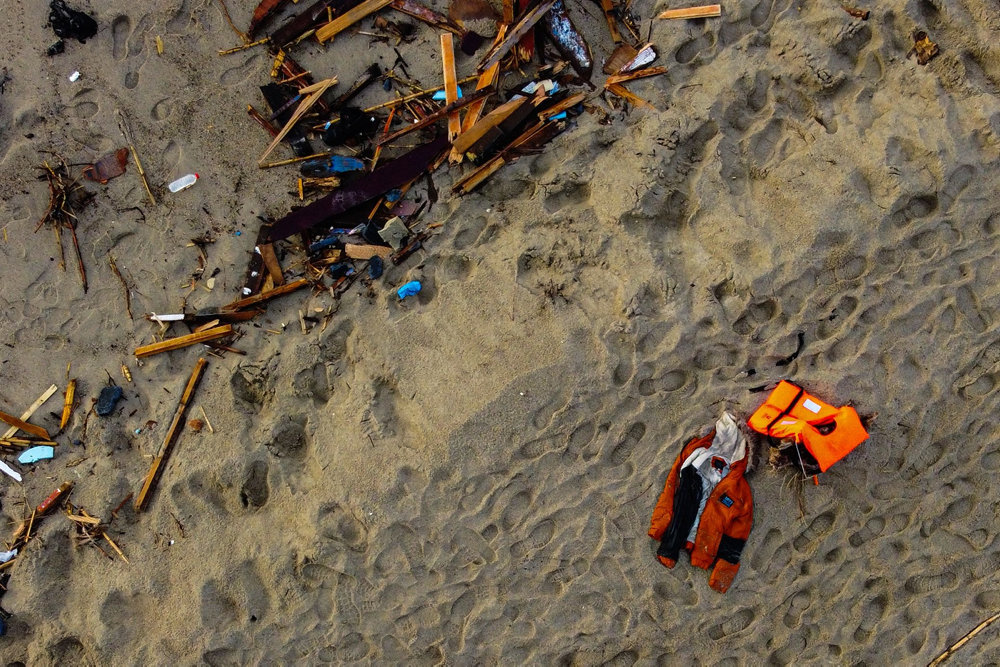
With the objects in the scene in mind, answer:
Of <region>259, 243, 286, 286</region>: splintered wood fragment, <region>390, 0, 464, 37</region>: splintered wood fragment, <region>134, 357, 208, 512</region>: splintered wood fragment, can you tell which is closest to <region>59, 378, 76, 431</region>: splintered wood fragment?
<region>134, 357, 208, 512</region>: splintered wood fragment

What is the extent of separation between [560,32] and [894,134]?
8.47ft

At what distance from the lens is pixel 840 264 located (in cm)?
460

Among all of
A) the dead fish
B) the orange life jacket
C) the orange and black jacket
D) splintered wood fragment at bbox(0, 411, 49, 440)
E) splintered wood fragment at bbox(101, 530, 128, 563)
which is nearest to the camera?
the orange life jacket

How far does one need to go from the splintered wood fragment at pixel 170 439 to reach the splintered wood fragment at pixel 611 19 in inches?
159

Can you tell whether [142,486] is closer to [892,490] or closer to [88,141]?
[88,141]

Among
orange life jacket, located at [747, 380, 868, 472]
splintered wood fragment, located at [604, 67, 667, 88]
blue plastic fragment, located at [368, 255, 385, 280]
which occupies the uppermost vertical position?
splintered wood fragment, located at [604, 67, 667, 88]

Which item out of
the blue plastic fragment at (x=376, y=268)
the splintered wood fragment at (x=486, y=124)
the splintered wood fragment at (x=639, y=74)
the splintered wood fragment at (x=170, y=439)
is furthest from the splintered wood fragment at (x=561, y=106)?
the splintered wood fragment at (x=170, y=439)

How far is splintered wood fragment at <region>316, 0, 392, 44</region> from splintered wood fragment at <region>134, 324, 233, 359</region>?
93.9 inches

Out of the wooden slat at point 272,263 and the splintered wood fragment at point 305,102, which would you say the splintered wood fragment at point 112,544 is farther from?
the splintered wood fragment at point 305,102

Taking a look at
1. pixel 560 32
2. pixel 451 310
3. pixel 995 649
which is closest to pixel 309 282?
pixel 451 310

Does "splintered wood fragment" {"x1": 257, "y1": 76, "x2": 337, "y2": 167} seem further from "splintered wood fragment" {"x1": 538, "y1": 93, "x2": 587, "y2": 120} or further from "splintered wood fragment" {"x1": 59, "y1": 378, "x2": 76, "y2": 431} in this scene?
"splintered wood fragment" {"x1": 59, "y1": 378, "x2": 76, "y2": 431}

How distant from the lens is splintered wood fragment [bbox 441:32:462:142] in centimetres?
492

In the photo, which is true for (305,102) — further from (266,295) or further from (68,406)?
(68,406)

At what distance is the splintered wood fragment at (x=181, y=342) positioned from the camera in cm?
479
